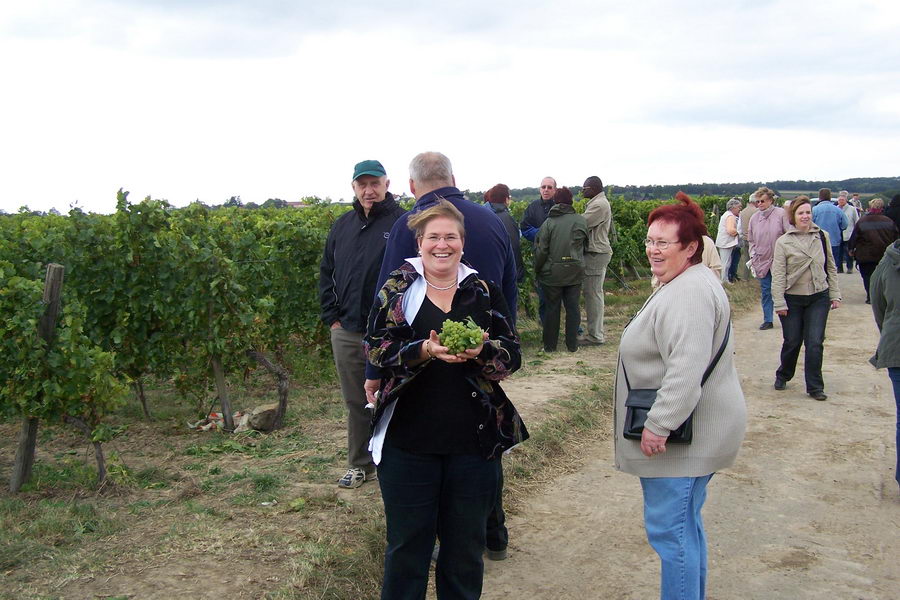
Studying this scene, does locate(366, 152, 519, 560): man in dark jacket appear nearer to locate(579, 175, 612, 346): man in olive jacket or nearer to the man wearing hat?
locate(579, 175, 612, 346): man in olive jacket

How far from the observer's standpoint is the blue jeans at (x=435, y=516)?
3062 mm

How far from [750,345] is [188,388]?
289 inches

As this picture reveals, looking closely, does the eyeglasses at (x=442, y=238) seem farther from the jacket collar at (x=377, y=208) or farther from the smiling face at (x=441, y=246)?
the jacket collar at (x=377, y=208)

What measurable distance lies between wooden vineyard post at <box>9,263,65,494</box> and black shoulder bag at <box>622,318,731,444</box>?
12.9ft

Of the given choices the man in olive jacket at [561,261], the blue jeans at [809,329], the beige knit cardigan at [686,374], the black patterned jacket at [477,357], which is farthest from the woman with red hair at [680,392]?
the man in olive jacket at [561,261]

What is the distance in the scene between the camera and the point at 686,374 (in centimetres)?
304

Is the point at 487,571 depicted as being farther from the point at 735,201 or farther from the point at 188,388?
the point at 735,201

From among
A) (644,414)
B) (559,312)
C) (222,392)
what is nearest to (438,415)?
(644,414)

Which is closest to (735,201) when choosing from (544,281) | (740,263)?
(740,263)

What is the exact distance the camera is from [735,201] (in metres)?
16.0

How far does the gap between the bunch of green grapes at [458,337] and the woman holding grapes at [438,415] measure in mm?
89

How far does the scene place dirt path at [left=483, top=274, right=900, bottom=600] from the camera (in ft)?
13.6

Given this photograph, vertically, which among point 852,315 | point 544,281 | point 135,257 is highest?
point 135,257

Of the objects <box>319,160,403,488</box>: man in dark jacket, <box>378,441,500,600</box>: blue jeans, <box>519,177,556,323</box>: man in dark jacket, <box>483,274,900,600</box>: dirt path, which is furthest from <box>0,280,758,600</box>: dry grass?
<box>519,177,556,323</box>: man in dark jacket
